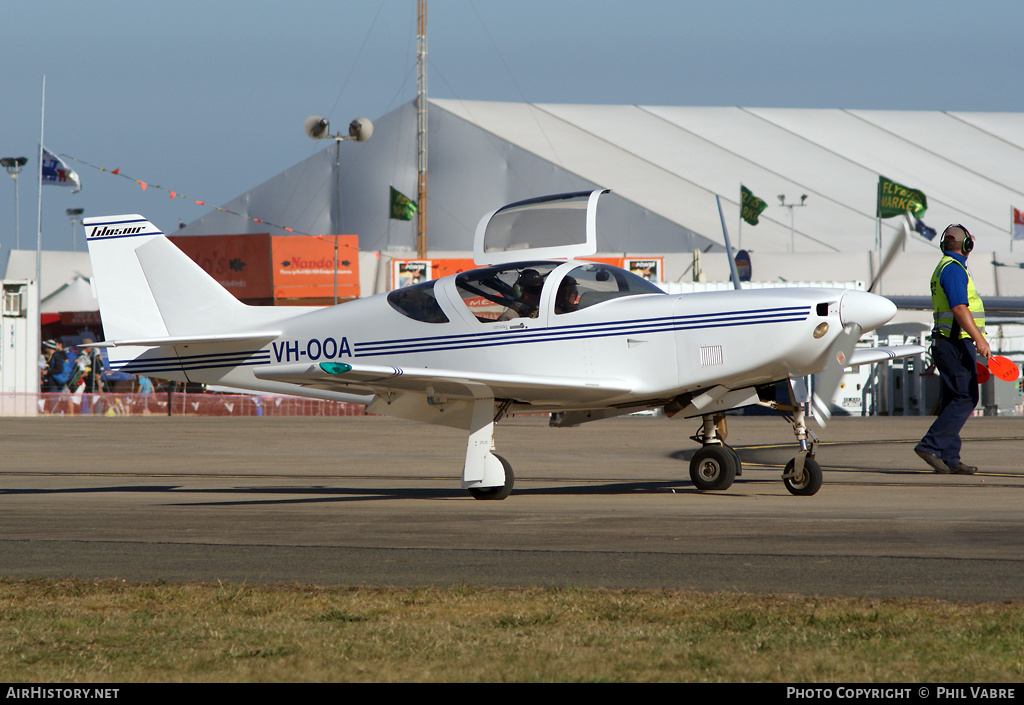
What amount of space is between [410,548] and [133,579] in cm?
172

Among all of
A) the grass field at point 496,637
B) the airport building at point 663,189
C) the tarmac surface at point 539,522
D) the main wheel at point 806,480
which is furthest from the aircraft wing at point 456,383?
the airport building at point 663,189

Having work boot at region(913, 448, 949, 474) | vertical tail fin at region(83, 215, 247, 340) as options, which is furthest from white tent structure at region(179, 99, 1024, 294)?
vertical tail fin at region(83, 215, 247, 340)

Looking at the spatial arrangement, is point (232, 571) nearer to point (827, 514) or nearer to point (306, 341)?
point (827, 514)

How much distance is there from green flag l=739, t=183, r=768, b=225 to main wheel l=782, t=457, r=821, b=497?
48.3 m

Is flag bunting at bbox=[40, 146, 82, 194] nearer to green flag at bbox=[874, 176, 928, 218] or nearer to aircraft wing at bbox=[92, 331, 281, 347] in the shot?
aircraft wing at bbox=[92, 331, 281, 347]

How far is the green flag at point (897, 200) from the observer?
53281 mm

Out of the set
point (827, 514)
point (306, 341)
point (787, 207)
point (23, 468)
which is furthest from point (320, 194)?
point (827, 514)

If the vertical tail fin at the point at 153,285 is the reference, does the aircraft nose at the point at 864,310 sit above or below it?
below

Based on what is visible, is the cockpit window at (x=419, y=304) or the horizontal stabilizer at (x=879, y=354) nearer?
the cockpit window at (x=419, y=304)

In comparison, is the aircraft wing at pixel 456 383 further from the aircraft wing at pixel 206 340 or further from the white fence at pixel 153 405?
the white fence at pixel 153 405

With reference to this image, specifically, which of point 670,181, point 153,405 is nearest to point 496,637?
point 153,405

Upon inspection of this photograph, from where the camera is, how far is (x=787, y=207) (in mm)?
61094

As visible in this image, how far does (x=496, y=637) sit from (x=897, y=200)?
175 ft

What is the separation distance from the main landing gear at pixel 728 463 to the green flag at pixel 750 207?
47621 mm
